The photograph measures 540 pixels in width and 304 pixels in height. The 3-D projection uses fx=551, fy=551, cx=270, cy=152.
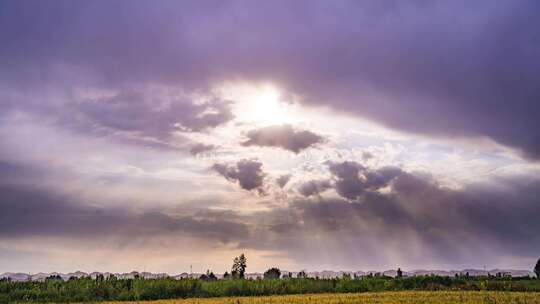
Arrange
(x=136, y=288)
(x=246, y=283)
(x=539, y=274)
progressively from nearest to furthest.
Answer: (x=136, y=288)
(x=246, y=283)
(x=539, y=274)

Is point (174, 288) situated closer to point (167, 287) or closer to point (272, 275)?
point (167, 287)

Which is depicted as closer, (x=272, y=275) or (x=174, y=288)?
(x=174, y=288)

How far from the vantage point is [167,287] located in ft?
152

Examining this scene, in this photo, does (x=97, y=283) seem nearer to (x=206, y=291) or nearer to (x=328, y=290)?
(x=206, y=291)

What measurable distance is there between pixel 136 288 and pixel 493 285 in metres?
33.6

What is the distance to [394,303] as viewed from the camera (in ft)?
105

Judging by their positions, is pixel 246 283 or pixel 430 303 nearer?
pixel 430 303

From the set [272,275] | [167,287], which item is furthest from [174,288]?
[272,275]

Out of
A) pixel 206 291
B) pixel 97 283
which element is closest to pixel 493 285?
pixel 206 291

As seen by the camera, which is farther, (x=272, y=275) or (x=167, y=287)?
(x=272, y=275)

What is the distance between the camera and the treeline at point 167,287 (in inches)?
1702

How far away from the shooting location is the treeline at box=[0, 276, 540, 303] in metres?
43.2

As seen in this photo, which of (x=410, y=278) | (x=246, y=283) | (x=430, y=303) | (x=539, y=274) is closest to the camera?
(x=430, y=303)

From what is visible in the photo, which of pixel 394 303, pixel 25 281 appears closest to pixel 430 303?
pixel 394 303
